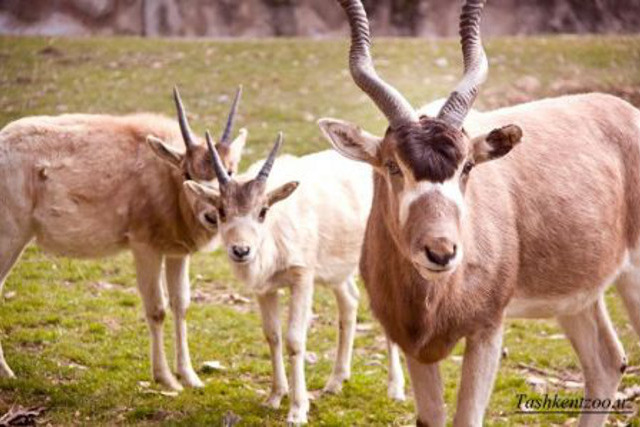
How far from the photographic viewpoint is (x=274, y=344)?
7.64 metres

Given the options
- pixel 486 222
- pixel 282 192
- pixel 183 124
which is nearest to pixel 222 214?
pixel 282 192

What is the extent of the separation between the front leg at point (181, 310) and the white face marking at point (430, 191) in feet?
12.3

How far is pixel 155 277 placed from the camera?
325 inches

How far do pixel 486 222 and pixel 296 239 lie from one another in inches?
103

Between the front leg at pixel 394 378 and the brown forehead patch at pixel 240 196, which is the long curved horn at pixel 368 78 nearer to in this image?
the brown forehead patch at pixel 240 196

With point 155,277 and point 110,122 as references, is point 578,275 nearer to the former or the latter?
point 155,277

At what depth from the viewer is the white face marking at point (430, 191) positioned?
473 cm

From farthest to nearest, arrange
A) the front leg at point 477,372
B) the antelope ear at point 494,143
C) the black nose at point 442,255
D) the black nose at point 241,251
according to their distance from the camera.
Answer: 1. the black nose at point 241,251
2. the front leg at point 477,372
3. the antelope ear at point 494,143
4. the black nose at point 442,255

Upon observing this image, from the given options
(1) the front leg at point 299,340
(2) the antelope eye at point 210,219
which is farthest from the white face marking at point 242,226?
(1) the front leg at point 299,340

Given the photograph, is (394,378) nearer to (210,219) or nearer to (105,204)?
(210,219)

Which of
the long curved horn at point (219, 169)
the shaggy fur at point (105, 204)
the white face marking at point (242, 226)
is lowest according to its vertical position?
the shaggy fur at point (105, 204)

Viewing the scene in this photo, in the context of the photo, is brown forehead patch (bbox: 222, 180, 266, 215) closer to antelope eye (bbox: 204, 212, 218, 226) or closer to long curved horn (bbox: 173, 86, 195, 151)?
antelope eye (bbox: 204, 212, 218, 226)

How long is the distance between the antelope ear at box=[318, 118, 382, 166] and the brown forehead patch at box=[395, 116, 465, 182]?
0.31 metres

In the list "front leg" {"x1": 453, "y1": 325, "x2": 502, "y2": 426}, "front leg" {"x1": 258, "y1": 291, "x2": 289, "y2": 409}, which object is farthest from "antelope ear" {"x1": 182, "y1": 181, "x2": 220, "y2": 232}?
"front leg" {"x1": 453, "y1": 325, "x2": 502, "y2": 426}
